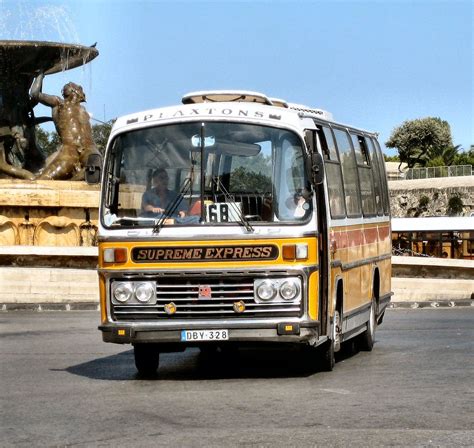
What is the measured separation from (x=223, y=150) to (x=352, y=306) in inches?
116

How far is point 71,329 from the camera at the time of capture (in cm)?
2262

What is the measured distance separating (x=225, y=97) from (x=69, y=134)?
83.9 ft

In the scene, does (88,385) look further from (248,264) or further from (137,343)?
(248,264)

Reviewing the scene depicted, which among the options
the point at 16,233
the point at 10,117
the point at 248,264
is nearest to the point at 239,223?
the point at 248,264

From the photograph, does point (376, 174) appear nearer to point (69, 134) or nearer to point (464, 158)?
point (69, 134)

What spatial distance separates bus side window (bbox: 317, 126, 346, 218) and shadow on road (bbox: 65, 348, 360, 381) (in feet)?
5.40

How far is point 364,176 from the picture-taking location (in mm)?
17125

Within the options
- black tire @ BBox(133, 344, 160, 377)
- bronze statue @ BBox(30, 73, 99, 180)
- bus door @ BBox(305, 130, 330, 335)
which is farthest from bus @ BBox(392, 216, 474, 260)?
bus door @ BBox(305, 130, 330, 335)

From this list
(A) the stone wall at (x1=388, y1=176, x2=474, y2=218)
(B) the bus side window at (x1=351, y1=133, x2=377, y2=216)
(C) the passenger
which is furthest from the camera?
(A) the stone wall at (x1=388, y1=176, x2=474, y2=218)

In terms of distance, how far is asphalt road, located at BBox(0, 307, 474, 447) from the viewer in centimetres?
946

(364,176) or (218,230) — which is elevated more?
(364,176)

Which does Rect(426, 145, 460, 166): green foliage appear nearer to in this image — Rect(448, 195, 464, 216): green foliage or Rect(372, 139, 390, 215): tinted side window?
Rect(448, 195, 464, 216): green foliage

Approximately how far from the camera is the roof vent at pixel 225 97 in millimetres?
14344

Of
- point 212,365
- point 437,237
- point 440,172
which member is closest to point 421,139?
point 440,172
